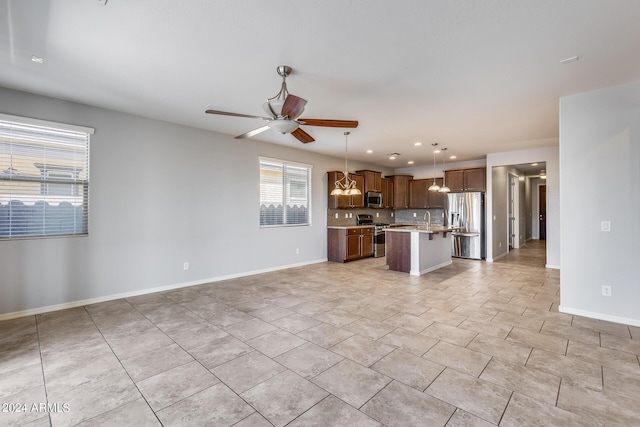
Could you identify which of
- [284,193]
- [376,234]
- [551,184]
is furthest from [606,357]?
[376,234]

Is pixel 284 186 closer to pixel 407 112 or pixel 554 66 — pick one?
pixel 407 112

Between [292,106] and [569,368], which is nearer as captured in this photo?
[569,368]

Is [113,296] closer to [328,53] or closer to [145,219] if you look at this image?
[145,219]

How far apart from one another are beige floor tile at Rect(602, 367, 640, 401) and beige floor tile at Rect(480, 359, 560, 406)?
33 centimetres

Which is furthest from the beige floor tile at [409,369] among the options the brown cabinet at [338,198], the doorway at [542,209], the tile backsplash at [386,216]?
the doorway at [542,209]

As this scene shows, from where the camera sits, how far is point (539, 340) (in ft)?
9.37

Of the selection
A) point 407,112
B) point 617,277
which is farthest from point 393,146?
point 617,277

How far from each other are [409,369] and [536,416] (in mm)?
825

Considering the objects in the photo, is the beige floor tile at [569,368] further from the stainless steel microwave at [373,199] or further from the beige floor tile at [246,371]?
the stainless steel microwave at [373,199]

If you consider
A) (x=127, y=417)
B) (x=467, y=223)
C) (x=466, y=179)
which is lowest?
(x=127, y=417)

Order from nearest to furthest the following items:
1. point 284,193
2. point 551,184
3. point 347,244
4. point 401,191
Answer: point 551,184 < point 284,193 < point 347,244 < point 401,191

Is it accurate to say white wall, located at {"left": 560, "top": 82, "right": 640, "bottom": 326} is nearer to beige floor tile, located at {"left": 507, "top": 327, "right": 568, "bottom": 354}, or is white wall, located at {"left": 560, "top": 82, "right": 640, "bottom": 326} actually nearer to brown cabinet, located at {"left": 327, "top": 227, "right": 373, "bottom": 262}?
beige floor tile, located at {"left": 507, "top": 327, "right": 568, "bottom": 354}

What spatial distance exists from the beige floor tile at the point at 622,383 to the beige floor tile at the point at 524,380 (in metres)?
0.33

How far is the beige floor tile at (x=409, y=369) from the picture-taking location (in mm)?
2176
